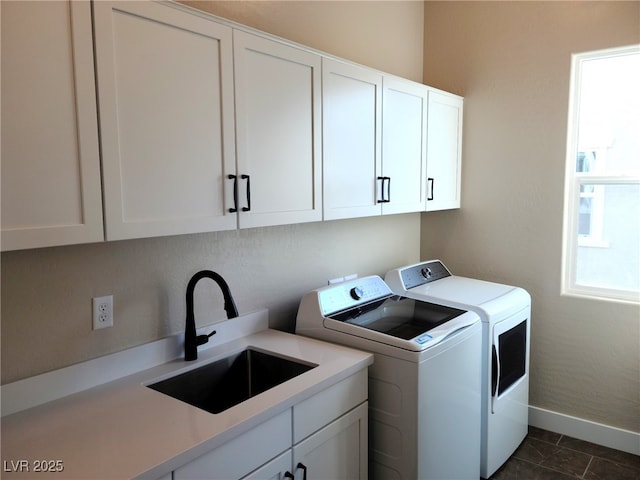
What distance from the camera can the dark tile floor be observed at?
2.61 m

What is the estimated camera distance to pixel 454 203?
10.6ft

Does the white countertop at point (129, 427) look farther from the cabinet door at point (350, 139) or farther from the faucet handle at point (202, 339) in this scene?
the cabinet door at point (350, 139)

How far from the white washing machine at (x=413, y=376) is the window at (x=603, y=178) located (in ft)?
3.57

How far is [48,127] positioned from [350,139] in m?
1.34

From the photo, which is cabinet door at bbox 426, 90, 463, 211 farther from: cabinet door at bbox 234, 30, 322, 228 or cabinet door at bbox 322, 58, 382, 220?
cabinet door at bbox 234, 30, 322, 228

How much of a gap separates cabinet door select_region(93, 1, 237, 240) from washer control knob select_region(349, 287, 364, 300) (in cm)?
91

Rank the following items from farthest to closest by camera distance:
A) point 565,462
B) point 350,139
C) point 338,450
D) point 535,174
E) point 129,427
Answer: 1. point 535,174
2. point 565,462
3. point 350,139
4. point 338,450
5. point 129,427

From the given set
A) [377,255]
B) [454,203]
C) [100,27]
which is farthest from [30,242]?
[454,203]

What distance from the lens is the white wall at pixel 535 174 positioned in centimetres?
281

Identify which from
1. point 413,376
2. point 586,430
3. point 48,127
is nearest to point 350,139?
point 413,376

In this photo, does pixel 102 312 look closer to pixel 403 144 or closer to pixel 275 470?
pixel 275 470

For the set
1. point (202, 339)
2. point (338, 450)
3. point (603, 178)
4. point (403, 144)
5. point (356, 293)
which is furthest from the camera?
point (603, 178)

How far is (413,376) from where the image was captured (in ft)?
6.28

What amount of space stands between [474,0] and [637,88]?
1.13m
